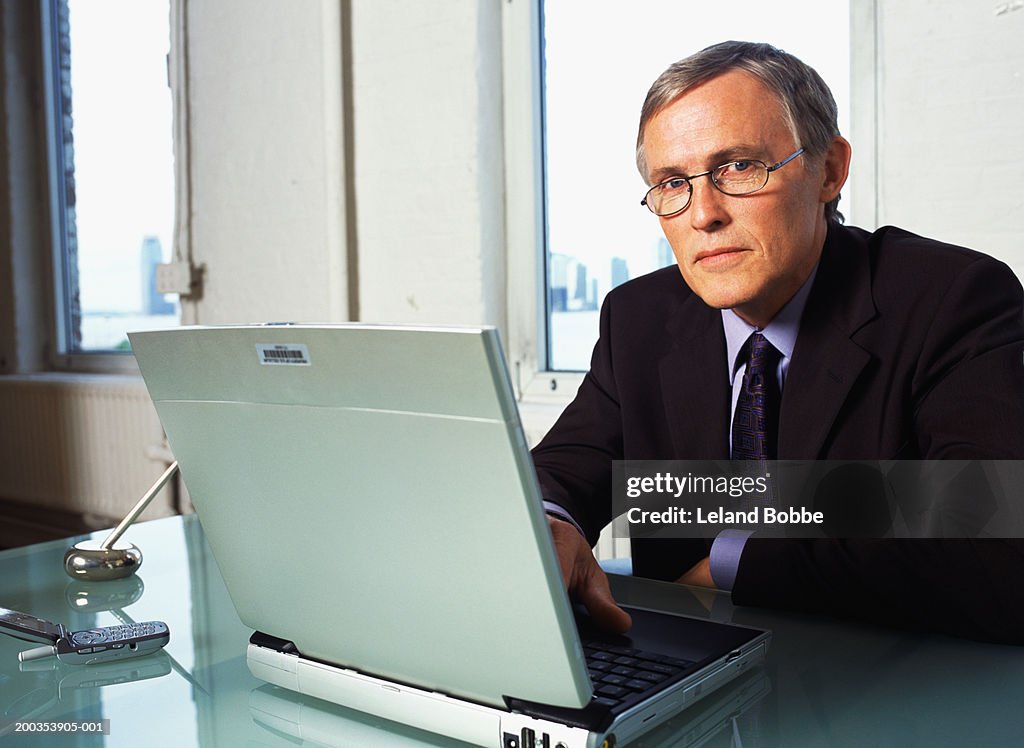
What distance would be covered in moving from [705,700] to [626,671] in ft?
0.25

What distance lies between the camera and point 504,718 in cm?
72

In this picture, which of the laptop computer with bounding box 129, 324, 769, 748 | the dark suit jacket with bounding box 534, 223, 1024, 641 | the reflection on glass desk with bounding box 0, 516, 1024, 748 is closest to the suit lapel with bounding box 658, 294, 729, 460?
the dark suit jacket with bounding box 534, 223, 1024, 641

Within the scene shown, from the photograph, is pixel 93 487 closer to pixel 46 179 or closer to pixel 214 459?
pixel 46 179

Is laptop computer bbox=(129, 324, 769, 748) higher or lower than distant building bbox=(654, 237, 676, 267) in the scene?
lower

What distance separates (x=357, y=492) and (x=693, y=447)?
0.93 m

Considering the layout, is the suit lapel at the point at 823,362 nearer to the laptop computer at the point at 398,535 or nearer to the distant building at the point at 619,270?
the laptop computer at the point at 398,535

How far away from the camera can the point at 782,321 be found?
4.99 ft

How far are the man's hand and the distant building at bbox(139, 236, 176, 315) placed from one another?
3.63m

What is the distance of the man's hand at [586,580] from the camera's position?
92cm

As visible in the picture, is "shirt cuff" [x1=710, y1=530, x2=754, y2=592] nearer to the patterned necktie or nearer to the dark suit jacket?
the dark suit jacket

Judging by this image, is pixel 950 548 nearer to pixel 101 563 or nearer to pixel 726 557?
pixel 726 557

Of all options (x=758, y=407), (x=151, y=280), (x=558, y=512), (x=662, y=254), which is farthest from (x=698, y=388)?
(x=151, y=280)

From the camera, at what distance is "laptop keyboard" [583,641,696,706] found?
0.75 m

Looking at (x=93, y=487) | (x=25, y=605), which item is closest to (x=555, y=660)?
(x=25, y=605)
